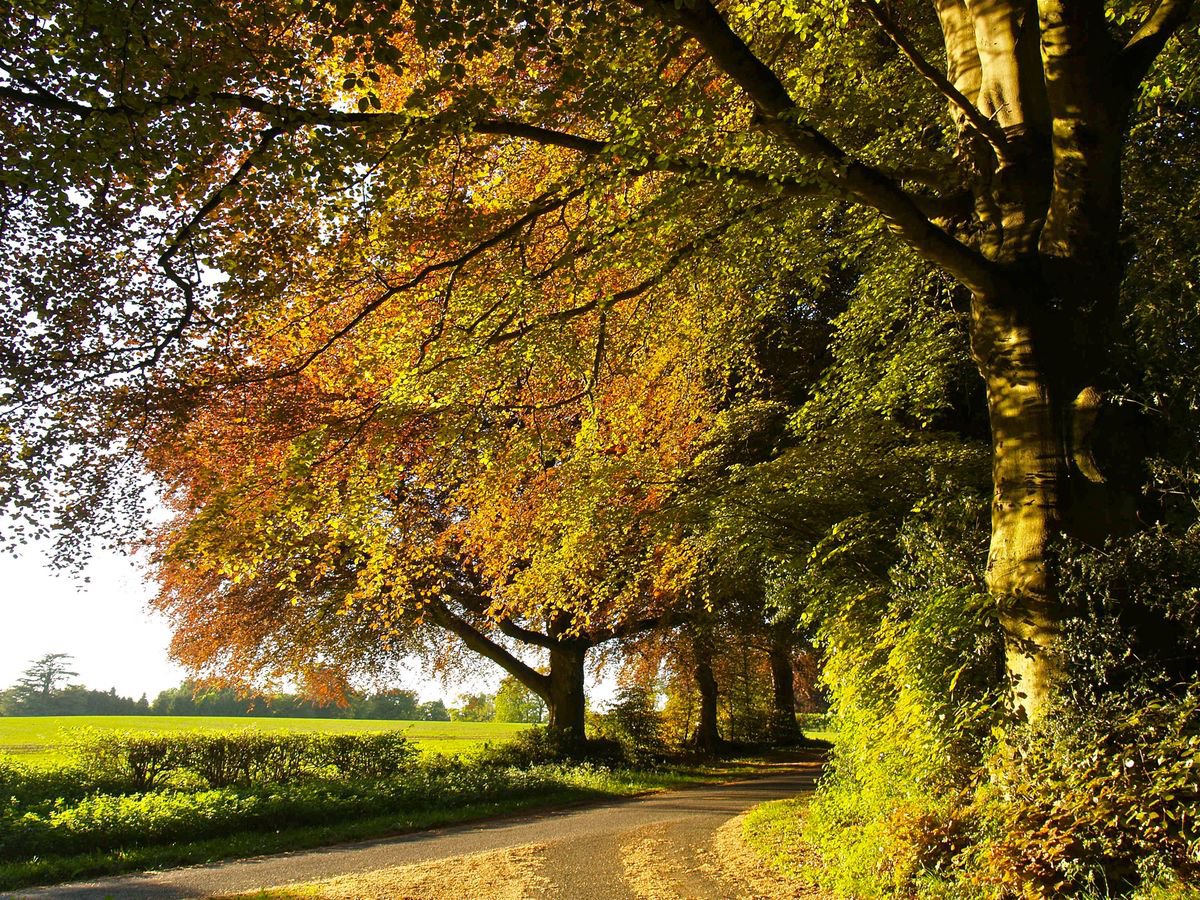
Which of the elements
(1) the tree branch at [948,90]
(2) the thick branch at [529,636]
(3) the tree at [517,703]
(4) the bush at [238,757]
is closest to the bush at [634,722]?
(2) the thick branch at [529,636]

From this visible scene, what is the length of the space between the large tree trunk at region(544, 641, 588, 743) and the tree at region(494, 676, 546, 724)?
16.6 ft

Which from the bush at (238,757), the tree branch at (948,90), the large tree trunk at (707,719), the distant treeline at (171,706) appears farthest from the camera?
the distant treeline at (171,706)

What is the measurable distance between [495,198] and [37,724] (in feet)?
115

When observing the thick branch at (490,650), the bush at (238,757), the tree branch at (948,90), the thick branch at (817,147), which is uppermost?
the tree branch at (948,90)

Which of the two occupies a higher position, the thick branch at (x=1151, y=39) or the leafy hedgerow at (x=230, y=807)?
the thick branch at (x=1151, y=39)

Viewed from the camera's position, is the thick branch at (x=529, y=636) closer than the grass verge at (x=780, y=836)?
No

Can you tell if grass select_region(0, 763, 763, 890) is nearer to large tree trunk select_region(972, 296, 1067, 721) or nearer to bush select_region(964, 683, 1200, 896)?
bush select_region(964, 683, 1200, 896)

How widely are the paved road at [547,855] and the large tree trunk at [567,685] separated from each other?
6.79m

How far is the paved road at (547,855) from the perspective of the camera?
8.06 m

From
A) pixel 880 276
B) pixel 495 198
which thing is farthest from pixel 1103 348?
pixel 495 198

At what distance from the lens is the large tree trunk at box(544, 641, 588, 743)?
2120 centimetres

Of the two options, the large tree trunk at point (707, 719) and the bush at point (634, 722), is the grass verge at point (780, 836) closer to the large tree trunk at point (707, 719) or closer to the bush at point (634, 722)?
the bush at point (634, 722)

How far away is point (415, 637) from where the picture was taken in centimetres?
2305

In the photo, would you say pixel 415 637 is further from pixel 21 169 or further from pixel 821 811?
pixel 21 169
